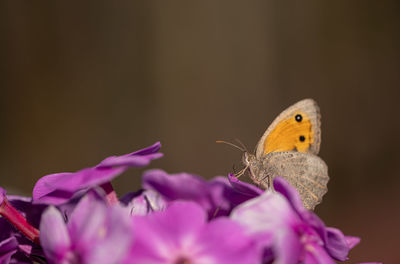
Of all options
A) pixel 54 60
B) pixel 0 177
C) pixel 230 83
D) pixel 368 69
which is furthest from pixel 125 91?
pixel 368 69

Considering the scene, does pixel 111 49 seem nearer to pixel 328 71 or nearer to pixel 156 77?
pixel 156 77

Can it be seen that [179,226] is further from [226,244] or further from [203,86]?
[203,86]

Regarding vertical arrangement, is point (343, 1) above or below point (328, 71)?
above

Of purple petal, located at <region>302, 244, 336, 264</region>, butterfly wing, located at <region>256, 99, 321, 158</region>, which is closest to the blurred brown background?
butterfly wing, located at <region>256, 99, 321, 158</region>

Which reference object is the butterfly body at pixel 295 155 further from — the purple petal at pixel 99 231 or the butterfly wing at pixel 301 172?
the purple petal at pixel 99 231

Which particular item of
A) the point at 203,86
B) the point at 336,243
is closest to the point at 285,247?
the point at 336,243

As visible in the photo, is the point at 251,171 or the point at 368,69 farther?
the point at 368,69

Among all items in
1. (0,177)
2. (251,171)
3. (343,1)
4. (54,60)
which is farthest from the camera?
(343,1)
